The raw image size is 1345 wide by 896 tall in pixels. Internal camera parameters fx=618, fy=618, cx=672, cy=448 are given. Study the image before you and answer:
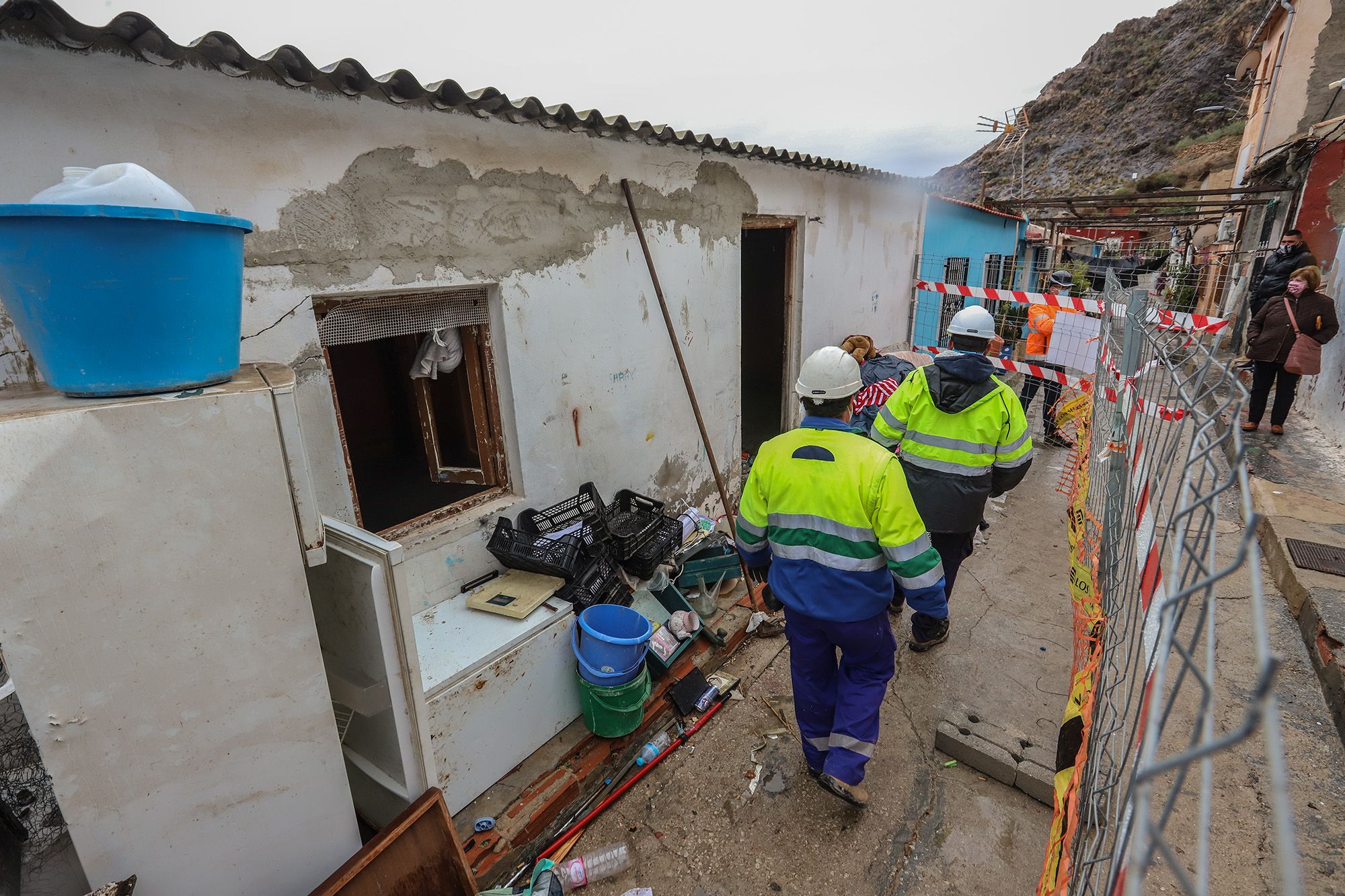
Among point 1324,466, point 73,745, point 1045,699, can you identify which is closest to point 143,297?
point 73,745

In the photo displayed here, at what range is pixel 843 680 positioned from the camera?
311 centimetres

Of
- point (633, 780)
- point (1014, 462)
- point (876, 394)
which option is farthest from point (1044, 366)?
point (633, 780)

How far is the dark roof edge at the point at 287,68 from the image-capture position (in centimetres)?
214

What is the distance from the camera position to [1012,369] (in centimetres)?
768

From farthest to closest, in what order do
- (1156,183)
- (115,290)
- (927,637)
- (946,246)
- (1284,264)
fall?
(1156,183) < (946,246) < (1284,264) < (927,637) < (115,290)

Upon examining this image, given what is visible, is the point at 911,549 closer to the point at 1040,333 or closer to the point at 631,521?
the point at 631,521

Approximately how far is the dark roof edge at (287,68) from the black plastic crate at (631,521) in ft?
8.48

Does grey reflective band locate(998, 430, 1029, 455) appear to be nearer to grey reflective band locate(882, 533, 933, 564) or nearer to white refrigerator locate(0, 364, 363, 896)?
grey reflective band locate(882, 533, 933, 564)

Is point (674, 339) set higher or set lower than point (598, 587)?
higher

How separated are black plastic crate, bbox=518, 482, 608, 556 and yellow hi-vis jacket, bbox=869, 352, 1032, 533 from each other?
1927 mm

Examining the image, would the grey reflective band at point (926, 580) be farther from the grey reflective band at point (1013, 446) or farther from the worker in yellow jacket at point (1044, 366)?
the worker in yellow jacket at point (1044, 366)

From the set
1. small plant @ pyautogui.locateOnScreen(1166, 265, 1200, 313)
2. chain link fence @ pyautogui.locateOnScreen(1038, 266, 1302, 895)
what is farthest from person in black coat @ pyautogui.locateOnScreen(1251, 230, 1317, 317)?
small plant @ pyautogui.locateOnScreen(1166, 265, 1200, 313)

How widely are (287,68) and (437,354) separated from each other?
5.12 feet

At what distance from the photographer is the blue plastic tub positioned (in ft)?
11.1
